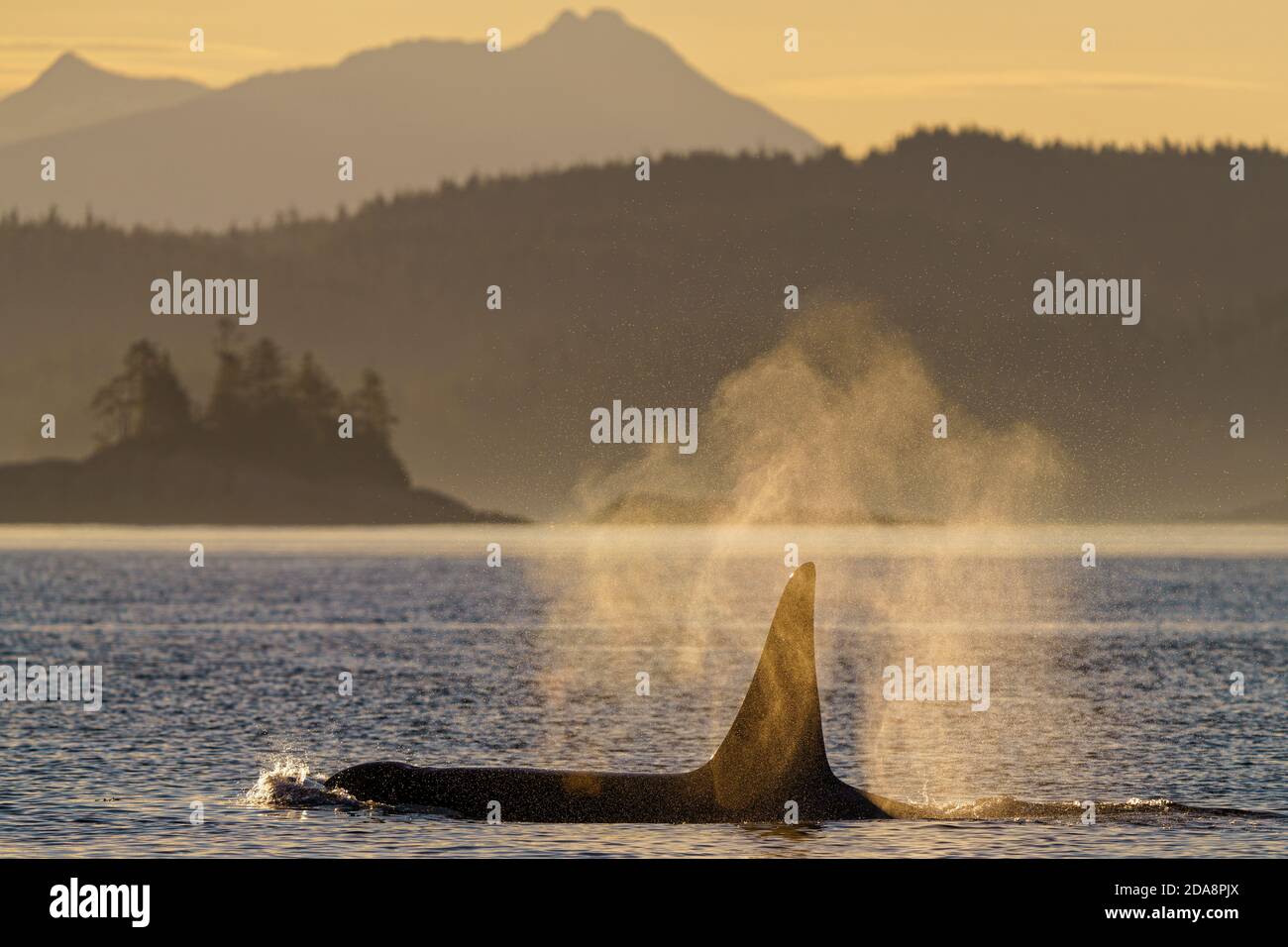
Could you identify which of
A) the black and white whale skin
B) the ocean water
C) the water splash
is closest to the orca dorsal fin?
the black and white whale skin

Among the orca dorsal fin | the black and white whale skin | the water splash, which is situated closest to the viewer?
the orca dorsal fin

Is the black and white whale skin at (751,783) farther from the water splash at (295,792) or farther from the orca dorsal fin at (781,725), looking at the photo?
the water splash at (295,792)

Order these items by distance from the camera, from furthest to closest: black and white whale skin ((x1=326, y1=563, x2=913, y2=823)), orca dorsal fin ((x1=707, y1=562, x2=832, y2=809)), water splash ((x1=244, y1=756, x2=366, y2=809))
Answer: water splash ((x1=244, y1=756, x2=366, y2=809)) < black and white whale skin ((x1=326, y1=563, x2=913, y2=823)) < orca dorsal fin ((x1=707, y1=562, x2=832, y2=809))

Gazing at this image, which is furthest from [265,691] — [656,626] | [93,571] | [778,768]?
[93,571]

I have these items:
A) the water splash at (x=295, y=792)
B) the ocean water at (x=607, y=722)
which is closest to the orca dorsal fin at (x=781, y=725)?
the ocean water at (x=607, y=722)

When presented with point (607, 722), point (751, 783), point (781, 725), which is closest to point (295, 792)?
point (751, 783)

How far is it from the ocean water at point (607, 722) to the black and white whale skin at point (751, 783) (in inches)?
26.7

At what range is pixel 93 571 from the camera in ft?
559

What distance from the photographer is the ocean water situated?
29844 millimetres

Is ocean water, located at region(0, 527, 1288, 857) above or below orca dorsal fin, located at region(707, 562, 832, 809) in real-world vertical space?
below

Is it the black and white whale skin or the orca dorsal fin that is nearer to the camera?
the orca dorsal fin

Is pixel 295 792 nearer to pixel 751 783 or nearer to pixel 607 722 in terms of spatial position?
pixel 751 783

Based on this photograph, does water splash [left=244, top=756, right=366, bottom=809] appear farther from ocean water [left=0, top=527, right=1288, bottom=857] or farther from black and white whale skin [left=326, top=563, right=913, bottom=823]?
black and white whale skin [left=326, top=563, right=913, bottom=823]

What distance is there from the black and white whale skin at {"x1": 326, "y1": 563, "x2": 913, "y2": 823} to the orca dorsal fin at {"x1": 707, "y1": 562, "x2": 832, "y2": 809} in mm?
15
